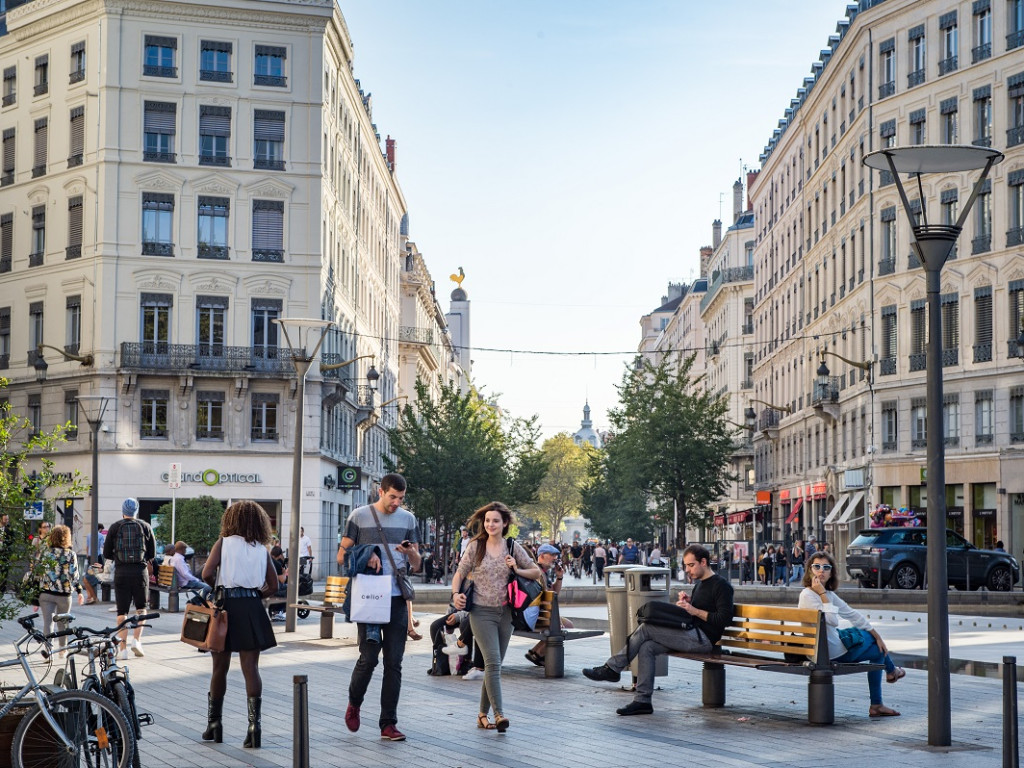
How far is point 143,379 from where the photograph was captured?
52.3 metres

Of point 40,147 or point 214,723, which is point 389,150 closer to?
point 40,147

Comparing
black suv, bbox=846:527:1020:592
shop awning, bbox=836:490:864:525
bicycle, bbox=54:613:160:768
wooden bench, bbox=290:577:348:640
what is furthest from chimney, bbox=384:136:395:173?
bicycle, bbox=54:613:160:768

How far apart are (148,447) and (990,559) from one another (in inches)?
1101

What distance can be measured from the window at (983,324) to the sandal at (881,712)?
38294mm

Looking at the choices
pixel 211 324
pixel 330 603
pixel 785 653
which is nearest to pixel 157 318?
pixel 211 324

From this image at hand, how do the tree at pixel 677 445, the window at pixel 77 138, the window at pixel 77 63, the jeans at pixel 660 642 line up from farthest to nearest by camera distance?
the tree at pixel 677 445, the window at pixel 77 63, the window at pixel 77 138, the jeans at pixel 660 642

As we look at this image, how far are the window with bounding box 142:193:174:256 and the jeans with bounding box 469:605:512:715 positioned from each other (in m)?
42.8

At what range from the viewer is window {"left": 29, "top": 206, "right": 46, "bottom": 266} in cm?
5553

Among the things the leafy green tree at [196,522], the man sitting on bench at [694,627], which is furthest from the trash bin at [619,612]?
the leafy green tree at [196,522]

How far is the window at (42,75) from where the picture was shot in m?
55.7

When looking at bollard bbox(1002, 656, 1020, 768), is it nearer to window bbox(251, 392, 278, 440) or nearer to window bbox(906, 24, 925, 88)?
window bbox(251, 392, 278, 440)

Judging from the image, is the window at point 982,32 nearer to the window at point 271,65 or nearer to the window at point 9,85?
the window at point 271,65

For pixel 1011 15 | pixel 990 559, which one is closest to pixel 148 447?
pixel 990 559

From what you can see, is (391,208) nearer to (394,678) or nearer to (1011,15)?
(1011,15)
